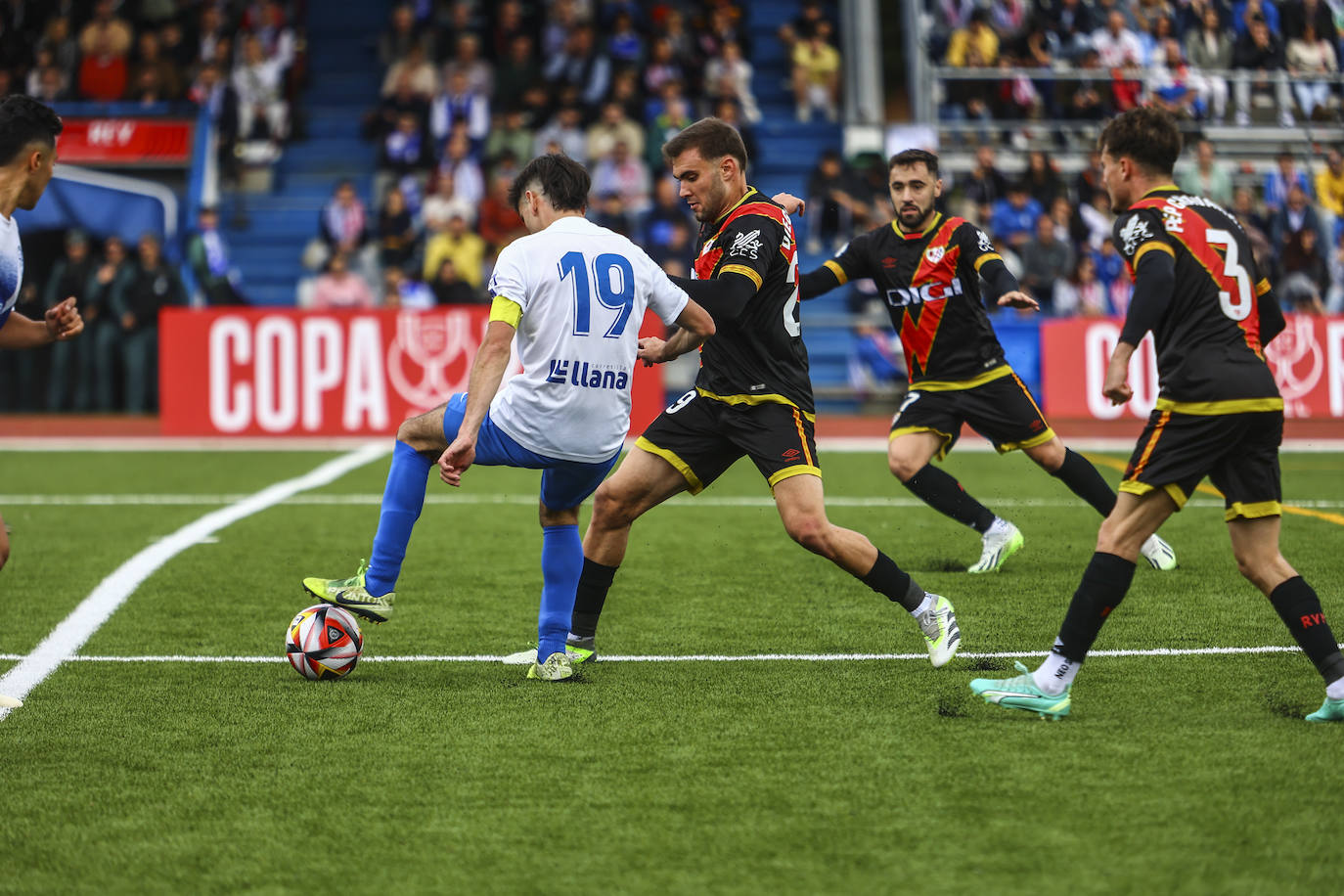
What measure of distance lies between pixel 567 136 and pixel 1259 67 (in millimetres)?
9816

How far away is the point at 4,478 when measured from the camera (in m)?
12.5

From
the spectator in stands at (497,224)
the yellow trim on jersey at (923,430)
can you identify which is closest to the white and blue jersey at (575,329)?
the yellow trim on jersey at (923,430)

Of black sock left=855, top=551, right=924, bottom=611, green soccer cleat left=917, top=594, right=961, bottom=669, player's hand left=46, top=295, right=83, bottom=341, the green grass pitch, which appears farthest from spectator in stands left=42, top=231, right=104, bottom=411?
green soccer cleat left=917, top=594, right=961, bottom=669

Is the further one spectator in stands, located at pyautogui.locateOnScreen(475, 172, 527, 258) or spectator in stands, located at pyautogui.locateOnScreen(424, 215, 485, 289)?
spectator in stands, located at pyautogui.locateOnScreen(475, 172, 527, 258)

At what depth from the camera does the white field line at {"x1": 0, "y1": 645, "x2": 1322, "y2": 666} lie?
19.5 ft

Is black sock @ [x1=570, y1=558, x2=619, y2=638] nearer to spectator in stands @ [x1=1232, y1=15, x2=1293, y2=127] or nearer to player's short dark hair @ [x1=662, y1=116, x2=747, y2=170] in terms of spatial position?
player's short dark hair @ [x1=662, y1=116, x2=747, y2=170]

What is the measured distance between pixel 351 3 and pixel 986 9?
10221 mm

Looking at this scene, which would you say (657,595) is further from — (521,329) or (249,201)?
(249,201)

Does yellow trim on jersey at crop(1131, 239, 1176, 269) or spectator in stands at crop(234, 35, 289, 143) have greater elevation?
spectator in stands at crop(234, 35, 289, 143)

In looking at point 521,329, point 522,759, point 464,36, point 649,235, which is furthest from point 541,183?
point 464,36

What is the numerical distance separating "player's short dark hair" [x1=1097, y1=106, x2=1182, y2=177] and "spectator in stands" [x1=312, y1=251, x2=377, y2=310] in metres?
14.0

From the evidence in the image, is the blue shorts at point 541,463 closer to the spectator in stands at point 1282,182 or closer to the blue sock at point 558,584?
the blue sock at point 558,584

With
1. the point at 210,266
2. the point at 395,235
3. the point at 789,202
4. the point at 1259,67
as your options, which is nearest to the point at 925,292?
the point at 789,202

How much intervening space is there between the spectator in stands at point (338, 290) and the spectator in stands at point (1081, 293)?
8.16 meters
